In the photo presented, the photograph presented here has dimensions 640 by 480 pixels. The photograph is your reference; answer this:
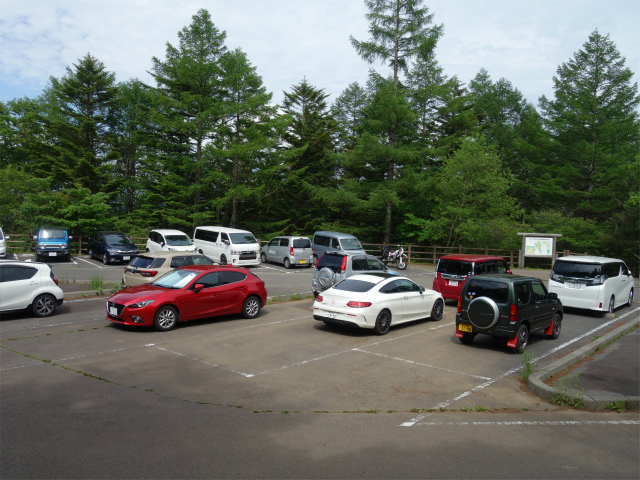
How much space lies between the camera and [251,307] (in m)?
13.4

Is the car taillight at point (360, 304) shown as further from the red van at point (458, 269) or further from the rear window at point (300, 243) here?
the rear window at point (300, 243)

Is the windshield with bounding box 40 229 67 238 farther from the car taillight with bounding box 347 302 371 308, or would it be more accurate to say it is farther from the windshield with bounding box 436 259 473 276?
the car taillight with bounding box 347 302 371 308

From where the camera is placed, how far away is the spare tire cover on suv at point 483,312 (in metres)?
10.1

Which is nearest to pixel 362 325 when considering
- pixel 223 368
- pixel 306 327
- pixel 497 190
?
pixel 306 327

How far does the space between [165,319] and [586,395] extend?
353 inches

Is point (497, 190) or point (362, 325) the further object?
point (497, 190)

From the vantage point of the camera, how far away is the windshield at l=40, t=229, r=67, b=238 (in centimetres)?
2554

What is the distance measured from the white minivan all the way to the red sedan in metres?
9.74

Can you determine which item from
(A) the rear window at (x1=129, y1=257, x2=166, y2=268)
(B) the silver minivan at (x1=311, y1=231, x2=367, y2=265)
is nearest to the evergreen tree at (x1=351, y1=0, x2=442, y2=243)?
(B) the silver minivan at (x1=311, y1=231, x2=367, y2=265)

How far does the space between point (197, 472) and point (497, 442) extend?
11.4ft

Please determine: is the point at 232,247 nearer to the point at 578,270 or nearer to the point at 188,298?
the point at 188,298

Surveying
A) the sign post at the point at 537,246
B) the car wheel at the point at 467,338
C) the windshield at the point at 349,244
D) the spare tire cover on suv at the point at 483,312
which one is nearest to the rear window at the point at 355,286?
the car wheel at the point at 467,338

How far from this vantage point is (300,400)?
271 inches

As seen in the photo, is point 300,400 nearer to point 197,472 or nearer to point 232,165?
point 197,472
